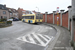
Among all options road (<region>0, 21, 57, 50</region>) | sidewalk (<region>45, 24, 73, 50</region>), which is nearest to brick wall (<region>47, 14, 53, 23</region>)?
road (<region>0, 21, 57, 50</region>)

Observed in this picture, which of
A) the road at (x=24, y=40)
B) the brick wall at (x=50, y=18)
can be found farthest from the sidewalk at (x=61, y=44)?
the brick wall at (x=50, y=18)

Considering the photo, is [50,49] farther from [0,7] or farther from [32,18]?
[0,7]

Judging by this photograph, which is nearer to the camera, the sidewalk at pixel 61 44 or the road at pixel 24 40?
the sidewalk at pixel 61 44

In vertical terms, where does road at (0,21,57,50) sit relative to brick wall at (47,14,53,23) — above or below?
below

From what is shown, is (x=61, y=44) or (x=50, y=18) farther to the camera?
(x=50, y=18)

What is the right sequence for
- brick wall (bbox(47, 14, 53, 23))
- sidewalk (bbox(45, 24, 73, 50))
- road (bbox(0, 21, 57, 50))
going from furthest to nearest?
brick wall (bbox(47, 14, 53, 23)) → road (bbox(0, 21, 57, 50)) → sidewalk (bbox(45, 24, 73, 50))

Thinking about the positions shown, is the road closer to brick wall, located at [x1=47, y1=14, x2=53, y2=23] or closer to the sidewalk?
the sidewalk

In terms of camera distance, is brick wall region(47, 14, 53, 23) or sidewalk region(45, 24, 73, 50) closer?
sidewalk region(45, 24, 73, 50)

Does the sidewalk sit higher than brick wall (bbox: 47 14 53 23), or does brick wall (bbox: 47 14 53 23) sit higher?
brick wall (bbox: 47 14 53 23)

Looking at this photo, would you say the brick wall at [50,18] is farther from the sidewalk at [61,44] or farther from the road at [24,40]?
the sidewalk at [61,44]

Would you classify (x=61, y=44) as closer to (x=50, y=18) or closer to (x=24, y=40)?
(x=24, y=40)

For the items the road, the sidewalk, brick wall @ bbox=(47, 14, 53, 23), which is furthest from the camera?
brick wall @ bbox=(47, 14, 53, 23)

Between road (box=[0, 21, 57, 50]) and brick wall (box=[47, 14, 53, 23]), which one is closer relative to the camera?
road (box=[0, 21, 57, 50])

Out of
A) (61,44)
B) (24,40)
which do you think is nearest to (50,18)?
(24,40)
